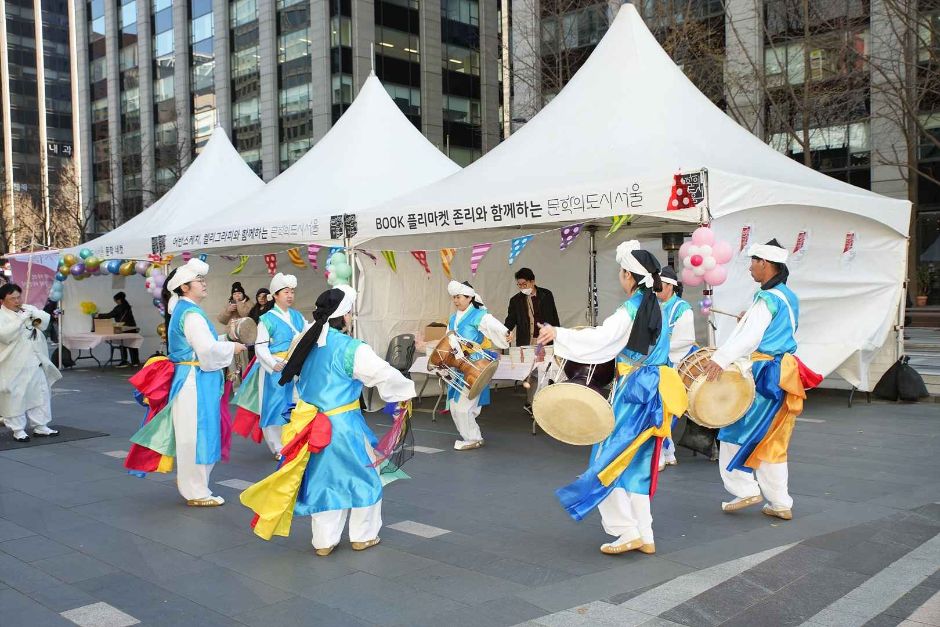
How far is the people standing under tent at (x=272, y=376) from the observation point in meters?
7.20

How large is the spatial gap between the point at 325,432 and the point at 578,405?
141 cm

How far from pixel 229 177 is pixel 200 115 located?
33351mm

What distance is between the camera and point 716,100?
21.1 meters

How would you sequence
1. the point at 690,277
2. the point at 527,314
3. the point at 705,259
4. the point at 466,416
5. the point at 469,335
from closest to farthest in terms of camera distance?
the point at 705,259 → the point at 690,277 → the point at 466,416 → the point at 469,335 → the point at 527,314

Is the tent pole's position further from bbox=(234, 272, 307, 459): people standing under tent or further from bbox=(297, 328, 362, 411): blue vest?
bbox=(297, 328, 362, 411): blue vest

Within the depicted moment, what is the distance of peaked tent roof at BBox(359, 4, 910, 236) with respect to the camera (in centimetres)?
766

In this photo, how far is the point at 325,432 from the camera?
462cm

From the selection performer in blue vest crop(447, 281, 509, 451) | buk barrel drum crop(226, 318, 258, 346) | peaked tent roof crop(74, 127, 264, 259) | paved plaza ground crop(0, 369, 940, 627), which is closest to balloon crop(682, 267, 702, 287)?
paved plaza ground crop(0, 369, 940, 627)

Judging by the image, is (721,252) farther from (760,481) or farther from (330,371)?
(330,371)

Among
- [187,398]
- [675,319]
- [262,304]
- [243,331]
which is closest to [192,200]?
[262,304]

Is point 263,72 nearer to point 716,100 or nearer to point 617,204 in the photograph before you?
point 716,100

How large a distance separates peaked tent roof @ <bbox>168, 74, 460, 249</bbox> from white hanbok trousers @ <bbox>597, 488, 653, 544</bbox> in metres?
6.49

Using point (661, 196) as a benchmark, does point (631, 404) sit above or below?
below

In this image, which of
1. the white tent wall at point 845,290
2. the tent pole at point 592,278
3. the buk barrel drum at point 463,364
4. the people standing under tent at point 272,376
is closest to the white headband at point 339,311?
the people standing under tent at point 272,376
